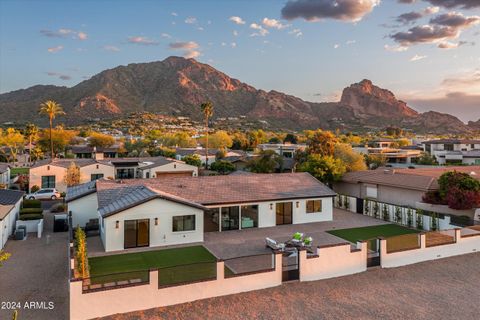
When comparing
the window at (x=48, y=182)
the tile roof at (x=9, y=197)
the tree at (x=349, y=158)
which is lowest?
the window at (x=48, y=182)

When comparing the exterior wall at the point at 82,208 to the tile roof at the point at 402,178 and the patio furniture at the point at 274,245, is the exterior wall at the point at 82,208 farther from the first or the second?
the tile roof at the point at 402,178

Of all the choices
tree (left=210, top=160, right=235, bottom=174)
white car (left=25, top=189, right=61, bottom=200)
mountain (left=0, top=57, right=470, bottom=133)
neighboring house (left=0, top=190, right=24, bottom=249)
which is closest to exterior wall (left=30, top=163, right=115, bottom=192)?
white car (left=25, top=189, right=61, bottom=200)

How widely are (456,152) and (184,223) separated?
67.5 metres

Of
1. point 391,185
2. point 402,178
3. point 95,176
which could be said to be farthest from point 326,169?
point 95,176

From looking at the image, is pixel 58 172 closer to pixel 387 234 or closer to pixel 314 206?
pixel 314 206

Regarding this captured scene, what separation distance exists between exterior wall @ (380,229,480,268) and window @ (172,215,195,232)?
10.5 metres

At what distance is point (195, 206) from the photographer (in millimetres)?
21109

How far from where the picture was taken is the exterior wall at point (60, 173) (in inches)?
1539

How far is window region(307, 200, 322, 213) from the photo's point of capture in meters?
26.8

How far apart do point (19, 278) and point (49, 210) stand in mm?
16592

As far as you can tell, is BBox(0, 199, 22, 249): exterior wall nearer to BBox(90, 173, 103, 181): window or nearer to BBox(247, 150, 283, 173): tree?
BBox(90, 173, 103, 181): window

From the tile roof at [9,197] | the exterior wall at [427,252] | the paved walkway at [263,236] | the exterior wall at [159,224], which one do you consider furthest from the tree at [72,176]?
the exterior wall at [427,252]

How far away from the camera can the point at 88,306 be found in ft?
39.4

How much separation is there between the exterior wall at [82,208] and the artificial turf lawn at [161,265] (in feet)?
22.2
